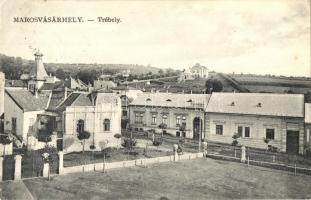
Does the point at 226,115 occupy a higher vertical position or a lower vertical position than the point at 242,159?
higher

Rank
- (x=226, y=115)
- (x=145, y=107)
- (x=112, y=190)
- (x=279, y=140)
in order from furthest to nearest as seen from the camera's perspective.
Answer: (x=145, y=107) → (x=226, y=115) → (x=279, y=140) → (x=112, y=190)

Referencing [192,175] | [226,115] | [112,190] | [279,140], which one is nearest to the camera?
[112,190]

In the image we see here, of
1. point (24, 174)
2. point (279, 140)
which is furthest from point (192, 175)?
point (279, 140)

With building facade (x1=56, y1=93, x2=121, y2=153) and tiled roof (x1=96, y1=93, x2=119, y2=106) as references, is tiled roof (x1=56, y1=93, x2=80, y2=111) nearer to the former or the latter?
building facade (x1=56, y1=93, x2=121, y2=153)

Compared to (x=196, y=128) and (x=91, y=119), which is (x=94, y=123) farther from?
(x=196, y=128)

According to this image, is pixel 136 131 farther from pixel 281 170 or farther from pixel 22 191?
pixel 22 191

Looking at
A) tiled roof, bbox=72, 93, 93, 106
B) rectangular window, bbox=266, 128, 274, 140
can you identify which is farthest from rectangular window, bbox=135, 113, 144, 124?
rectangular window, bbox=266, 128, 274, 140

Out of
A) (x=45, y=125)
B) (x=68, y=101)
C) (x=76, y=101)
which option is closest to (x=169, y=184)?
(x=76, y=101)

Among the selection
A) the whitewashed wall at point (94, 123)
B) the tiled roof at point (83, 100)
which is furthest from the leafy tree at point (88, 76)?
the whitewashed wall at point (94, 123)
